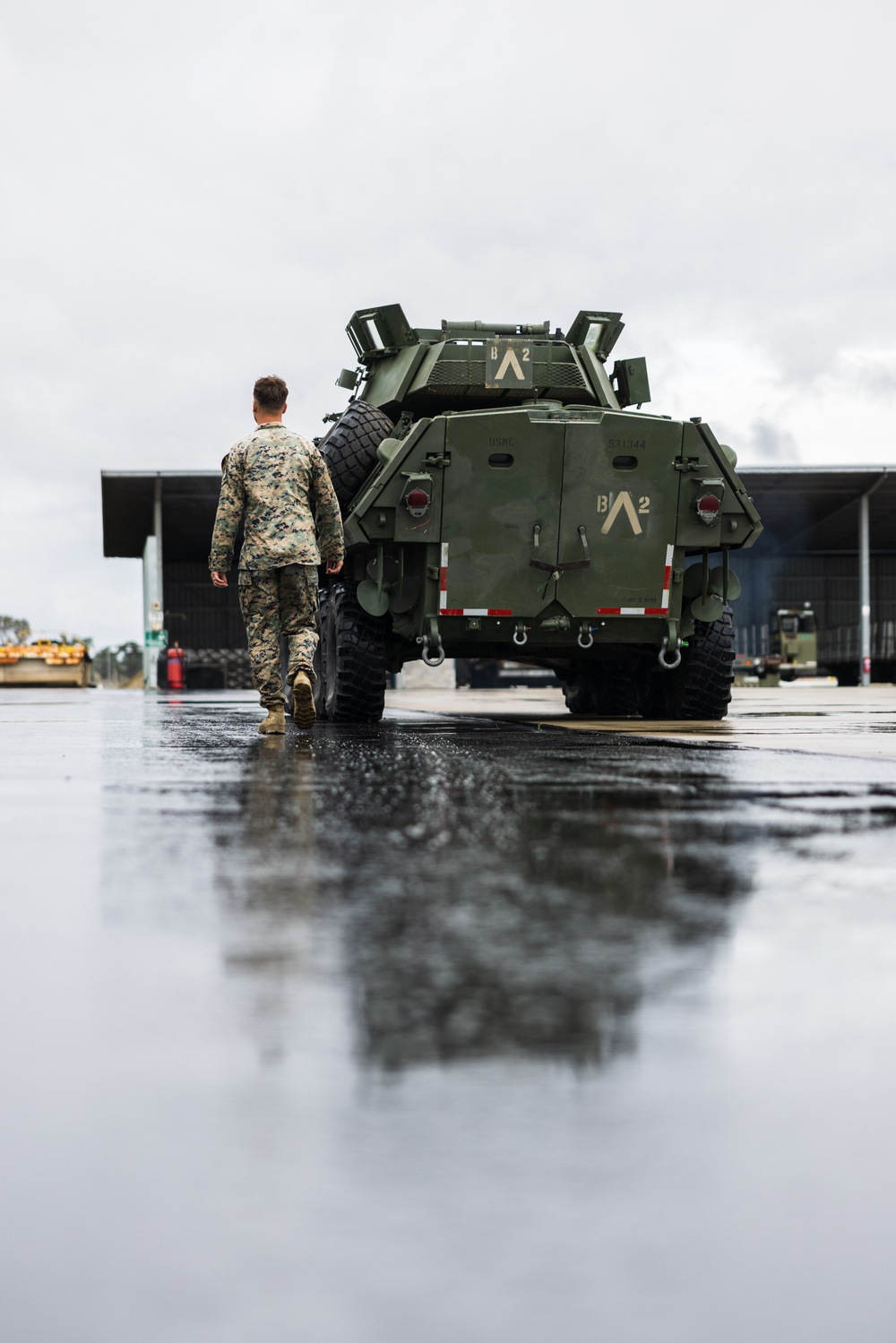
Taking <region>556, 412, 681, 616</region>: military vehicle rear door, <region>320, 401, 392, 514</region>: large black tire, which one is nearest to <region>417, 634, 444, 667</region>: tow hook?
<region>556, 412, 681, 616</region>: military vehicle rear door

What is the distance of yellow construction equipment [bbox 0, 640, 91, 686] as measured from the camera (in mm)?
33656

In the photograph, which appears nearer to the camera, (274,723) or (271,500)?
(274,723)

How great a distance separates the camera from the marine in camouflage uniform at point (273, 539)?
25.0 ft

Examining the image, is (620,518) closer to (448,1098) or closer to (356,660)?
(356,660)

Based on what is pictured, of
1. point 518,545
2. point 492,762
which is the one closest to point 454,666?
point 518,545

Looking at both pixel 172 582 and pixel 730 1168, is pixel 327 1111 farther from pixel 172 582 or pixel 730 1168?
pixel 172 582

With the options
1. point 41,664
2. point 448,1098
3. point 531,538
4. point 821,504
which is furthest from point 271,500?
point 821,504

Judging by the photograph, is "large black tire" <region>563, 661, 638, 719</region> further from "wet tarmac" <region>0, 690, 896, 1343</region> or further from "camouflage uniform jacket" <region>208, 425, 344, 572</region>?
"wet tarmac" <region>0, 690, 896, 1343</region>

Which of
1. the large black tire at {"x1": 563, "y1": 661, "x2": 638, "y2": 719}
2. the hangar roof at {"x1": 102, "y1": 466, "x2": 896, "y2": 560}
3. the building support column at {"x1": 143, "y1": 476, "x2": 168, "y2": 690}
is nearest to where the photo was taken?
the large black tire at {"x1": 563, "y1": 661, "x2": 638, "y2": 719}

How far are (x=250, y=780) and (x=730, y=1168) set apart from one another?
3513mm

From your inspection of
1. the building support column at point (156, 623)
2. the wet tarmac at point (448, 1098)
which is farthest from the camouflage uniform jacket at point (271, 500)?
the building support column at point (156, 623)

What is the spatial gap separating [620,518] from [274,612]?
2608mm

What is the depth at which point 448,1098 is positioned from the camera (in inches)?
52.7

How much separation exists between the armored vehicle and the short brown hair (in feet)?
3.59
